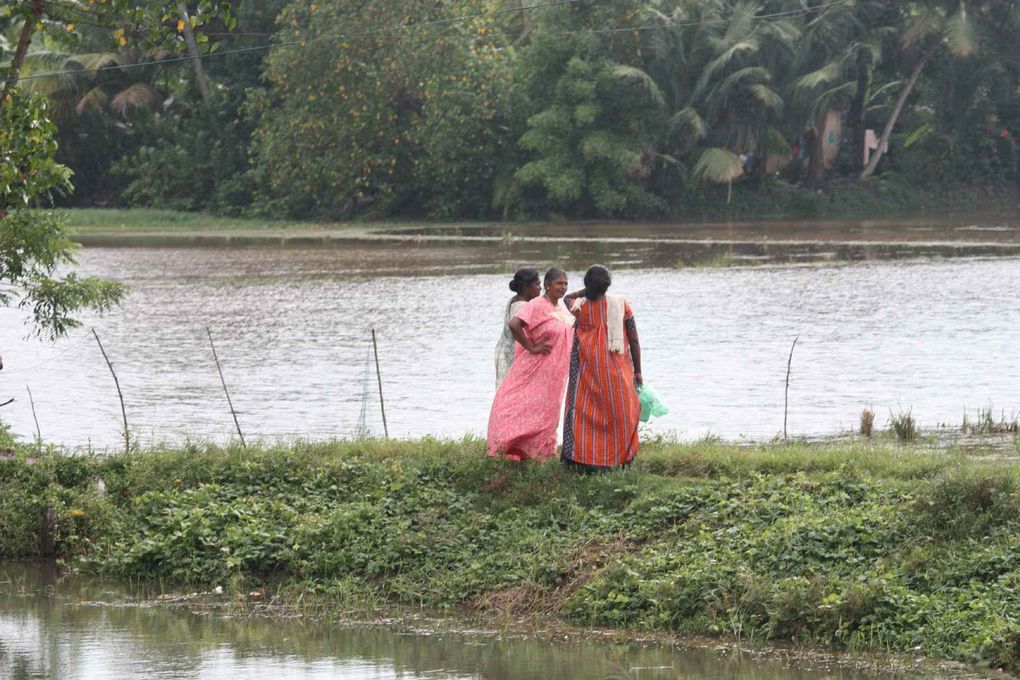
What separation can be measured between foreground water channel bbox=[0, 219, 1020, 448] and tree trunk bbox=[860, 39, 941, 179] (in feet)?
28.0

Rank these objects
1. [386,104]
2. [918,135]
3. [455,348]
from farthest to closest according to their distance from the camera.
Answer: [918,135] → [386,104] → [455,348]

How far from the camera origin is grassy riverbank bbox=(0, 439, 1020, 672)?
21.7 feet

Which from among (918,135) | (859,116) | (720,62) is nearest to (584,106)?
(720,62)

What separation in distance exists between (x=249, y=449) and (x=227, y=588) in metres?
1.48

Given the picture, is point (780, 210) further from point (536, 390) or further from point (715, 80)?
point (536, 390)

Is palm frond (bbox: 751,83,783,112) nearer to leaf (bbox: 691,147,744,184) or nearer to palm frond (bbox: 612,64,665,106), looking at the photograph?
leaf (bbox: 691,147,744,184)

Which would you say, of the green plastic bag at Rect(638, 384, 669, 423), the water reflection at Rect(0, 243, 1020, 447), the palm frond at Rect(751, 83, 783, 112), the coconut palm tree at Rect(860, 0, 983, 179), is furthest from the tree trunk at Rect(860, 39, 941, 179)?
the green plastic bag at Rect(638, 384, 669, 423)

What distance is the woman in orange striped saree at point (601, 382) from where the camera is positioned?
8.10 metres

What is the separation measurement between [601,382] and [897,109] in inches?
1357

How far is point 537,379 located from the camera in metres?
8.36

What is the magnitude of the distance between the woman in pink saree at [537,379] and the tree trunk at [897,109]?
110 ft

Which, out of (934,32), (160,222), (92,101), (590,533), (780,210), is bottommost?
(590,533)

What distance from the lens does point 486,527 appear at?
797 cm

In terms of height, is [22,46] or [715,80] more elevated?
[715,80]
